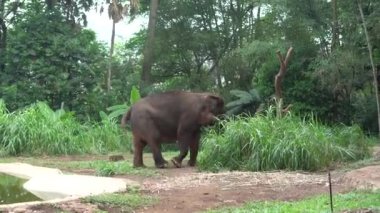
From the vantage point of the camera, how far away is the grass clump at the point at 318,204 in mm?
6605

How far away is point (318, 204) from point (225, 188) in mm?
2141

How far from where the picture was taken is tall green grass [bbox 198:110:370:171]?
10.7m

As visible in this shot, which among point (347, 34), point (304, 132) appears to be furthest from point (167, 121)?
point (347, 34)

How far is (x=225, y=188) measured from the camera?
8.86 metres

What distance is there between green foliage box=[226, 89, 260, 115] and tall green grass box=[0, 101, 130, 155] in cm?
424

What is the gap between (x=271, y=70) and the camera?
837 inches

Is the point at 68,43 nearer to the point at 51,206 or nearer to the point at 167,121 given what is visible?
the point at 167,121

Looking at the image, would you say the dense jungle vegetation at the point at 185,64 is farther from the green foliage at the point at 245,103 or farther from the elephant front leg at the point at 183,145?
the elephant front leg at the point at 183,145

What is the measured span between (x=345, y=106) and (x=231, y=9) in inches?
285

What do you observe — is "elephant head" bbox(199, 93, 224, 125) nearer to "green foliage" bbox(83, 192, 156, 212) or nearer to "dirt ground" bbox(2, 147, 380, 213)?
"dirt ground" bbox(2, 147, 380, 213)

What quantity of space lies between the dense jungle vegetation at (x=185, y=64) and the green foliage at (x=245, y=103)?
4cm

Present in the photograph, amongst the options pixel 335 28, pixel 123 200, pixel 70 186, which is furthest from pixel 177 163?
pixel 335 28

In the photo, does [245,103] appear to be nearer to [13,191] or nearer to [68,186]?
[13,191]

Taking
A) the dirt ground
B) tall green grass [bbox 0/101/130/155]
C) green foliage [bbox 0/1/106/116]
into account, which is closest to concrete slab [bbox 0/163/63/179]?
the dirt ground
